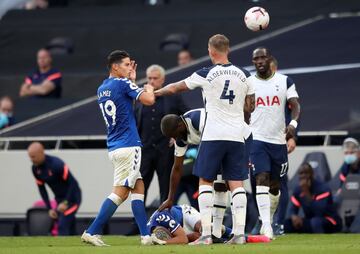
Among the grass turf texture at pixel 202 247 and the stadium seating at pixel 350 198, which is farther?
the stadium seating at pixel 350 198

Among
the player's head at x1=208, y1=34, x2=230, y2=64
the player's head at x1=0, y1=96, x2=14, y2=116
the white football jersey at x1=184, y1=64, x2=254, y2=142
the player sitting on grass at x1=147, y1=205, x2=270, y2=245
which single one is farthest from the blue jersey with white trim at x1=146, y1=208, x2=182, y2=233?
the player's head at x1=0, y1=96, x2=14, y2=116

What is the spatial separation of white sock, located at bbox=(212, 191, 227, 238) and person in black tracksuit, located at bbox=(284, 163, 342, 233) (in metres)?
4.08

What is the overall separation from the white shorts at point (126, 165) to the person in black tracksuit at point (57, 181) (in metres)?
5.89

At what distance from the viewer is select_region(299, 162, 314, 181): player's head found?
20578 millimetres

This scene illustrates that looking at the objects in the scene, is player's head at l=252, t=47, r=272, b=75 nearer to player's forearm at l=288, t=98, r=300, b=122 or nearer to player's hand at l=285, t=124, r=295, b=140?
player's forearm at l=288, t=98, r=300, b=122

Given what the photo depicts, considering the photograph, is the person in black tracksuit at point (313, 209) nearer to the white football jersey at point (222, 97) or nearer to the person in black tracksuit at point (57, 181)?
the person in black tracksuit at point (57, 181)

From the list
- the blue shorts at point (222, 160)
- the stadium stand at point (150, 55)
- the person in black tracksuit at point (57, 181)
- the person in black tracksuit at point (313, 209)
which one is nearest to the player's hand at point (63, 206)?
the person in black tracksuit at point (57, 181)

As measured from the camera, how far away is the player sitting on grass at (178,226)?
16125mm

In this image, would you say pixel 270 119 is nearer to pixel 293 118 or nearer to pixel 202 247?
pixel 293 118

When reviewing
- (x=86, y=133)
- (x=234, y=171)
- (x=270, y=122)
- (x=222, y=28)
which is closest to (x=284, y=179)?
(x=270, y=122)

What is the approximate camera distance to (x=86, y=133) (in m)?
22.8

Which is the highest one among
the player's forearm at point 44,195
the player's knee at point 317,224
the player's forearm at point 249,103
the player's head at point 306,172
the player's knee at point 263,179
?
the player's forearm at point 249,103

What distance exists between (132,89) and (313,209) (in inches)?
224

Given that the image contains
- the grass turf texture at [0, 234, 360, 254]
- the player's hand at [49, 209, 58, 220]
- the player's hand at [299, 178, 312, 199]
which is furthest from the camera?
the player's hand at [49, 209, 58, 220]
